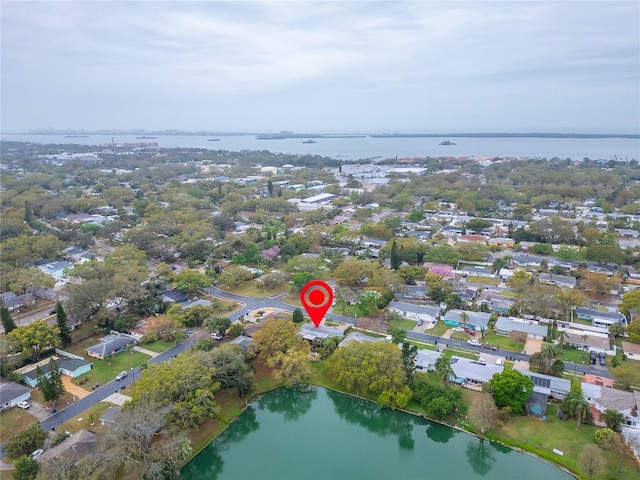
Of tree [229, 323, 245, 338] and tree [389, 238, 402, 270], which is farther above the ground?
tree [389, 238, 402, 270]

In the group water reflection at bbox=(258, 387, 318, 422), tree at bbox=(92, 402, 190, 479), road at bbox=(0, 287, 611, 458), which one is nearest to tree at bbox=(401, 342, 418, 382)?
road at bbox=(0, 287, 611, 458)

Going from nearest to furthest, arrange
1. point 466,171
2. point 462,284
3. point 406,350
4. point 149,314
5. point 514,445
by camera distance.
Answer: point 514,445, point 406,350, point 149,314, point 462,284, point 466,171

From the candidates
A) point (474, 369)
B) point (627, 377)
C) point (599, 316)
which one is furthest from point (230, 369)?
point (599, 316)

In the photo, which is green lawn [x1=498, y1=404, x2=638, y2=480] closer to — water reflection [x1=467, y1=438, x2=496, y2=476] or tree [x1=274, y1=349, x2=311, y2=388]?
water reflection [x1=467, y1=438, x2=496, y2=476]

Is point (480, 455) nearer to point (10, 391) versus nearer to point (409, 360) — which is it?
point (409, 360)

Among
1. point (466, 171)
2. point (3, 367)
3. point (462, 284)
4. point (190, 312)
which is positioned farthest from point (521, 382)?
point (466, 171)

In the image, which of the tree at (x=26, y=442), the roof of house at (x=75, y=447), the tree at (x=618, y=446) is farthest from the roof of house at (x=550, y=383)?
the tree at (x=26, y=442)

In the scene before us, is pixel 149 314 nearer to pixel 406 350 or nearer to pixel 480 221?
pixel 406 350
